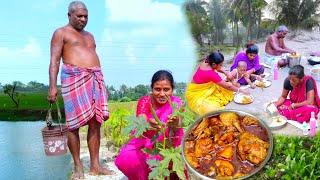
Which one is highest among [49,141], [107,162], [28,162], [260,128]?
[260,128]

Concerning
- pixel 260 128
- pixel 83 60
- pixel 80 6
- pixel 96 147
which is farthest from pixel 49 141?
pixel 260 128

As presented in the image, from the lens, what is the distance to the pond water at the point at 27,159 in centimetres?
526

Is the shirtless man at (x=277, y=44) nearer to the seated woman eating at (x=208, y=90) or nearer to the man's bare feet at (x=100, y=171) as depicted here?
the seated woman eating at (x=208, y=90)

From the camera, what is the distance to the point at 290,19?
487 centimetres

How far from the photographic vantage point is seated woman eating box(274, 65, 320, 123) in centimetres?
462

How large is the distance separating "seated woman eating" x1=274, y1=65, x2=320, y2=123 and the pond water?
188cm

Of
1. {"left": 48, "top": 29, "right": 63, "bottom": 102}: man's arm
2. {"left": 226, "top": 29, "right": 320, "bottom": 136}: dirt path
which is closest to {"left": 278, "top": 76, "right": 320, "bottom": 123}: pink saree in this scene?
{"left": 226, "top": 29, "right": 320, "bottom": 136}: dirt path

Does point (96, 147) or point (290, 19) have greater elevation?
point (290, 19)

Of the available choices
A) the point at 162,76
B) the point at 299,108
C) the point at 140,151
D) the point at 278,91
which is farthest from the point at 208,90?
the point at 162,76

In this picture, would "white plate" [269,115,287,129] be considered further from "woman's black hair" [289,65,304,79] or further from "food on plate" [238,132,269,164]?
"food on plate" [238,132,269,164]

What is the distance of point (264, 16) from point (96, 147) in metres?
1.93

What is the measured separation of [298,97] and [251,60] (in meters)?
0.53

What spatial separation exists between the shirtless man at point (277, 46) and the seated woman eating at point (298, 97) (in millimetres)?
413

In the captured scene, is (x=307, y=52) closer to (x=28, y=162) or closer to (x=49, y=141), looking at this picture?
(x=49, y=141)
